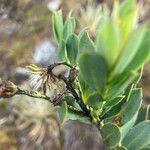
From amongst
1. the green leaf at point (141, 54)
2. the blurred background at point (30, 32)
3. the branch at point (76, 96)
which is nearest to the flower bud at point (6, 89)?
the branch at point (76, 96)

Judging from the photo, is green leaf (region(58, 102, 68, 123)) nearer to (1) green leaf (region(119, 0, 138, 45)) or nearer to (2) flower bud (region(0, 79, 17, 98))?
(2) flower bud (region(0, 79, 17, 98))

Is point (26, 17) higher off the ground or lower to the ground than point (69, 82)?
higher

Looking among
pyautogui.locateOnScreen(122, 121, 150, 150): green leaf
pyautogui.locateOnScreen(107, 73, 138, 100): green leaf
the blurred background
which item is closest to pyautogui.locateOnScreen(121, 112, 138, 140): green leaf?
pyautogui.locateOnScreen(122, 121, 150, 150): green leaf

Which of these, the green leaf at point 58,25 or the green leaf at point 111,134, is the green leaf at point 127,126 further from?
the green leaf at point 58,25

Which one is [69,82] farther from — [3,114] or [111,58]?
[3,114]

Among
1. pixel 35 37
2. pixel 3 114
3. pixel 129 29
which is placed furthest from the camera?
pixel 35 37

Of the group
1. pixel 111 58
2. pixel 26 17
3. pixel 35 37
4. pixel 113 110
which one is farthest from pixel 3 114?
pixel 111 58

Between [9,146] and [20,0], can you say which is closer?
[9,146]
